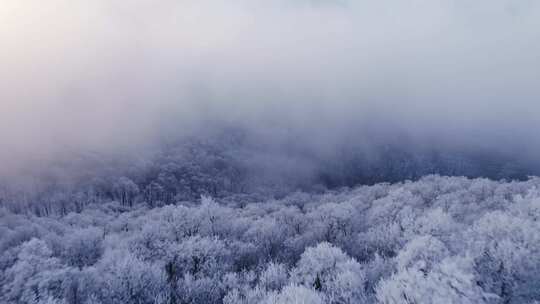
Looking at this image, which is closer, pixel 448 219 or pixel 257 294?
pixel 257 294

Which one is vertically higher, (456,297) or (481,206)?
(456,297)

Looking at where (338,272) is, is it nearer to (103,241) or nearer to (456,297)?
(456,297)

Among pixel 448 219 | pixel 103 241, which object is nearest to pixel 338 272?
pixel 448 219

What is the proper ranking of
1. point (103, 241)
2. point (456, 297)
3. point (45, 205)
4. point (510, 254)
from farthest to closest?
point (45, 205)
point (103, 241)
point (510, 254)
point (456, 297)

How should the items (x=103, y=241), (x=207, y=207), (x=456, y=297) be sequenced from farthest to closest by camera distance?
(x=207, y=207), (x=103, y=241), (x=456, y=297)

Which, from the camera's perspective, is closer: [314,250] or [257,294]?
[257,294]

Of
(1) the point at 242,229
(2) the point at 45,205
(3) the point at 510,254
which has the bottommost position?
(2) the point at 45,205

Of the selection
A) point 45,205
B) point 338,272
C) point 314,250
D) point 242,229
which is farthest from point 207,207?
point 45,205

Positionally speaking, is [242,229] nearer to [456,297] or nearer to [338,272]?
[338,272]


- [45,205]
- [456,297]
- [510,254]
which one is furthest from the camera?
[45,205]
